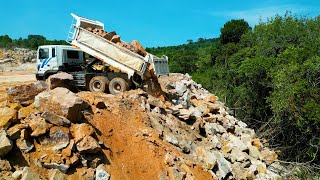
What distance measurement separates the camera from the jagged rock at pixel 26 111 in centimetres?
943

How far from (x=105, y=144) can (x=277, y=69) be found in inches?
479

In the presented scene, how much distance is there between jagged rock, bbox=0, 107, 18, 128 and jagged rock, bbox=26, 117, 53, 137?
401 mm

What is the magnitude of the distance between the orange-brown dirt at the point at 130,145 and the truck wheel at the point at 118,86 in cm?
222

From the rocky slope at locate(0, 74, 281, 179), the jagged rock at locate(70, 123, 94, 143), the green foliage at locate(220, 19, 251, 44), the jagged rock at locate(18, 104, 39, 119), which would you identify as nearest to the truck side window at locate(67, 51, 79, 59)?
the rocky slope at locate(0, 74, 281, 179)

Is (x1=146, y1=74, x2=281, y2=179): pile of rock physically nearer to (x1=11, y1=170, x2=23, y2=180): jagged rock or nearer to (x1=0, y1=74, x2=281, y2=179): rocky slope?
(x1=0, y1=74, x2=281, y2=179): rocky slope

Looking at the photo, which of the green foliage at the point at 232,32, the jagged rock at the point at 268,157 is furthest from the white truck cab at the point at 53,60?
the green foliage at the point at 232,32

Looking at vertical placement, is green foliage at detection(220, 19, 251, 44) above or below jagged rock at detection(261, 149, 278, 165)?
above

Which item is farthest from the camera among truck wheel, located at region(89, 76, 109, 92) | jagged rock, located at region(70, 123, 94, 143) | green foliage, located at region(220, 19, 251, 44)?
green foliage, located at region(220, 19, 251, 44)

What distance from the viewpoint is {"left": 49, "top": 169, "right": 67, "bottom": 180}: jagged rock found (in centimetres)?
809

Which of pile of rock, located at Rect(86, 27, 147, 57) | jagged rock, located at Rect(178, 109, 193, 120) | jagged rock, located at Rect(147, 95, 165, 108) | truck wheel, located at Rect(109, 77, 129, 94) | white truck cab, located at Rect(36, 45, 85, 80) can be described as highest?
pile of rock, located at Rect(86, 27, 147, 57)

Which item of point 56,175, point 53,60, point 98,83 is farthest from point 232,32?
point 56,175

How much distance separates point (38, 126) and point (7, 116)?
81 cm

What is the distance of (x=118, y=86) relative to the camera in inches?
571

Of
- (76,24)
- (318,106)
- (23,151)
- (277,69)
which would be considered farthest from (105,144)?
(277,69)
